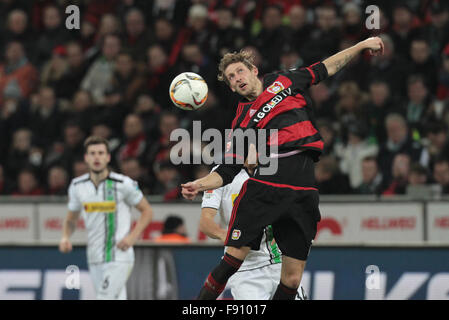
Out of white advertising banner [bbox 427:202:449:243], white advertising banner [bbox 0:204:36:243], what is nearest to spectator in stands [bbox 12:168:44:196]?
white advertising banner [bbox 0:204:36:243]

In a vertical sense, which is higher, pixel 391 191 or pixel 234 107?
pixel 234 107

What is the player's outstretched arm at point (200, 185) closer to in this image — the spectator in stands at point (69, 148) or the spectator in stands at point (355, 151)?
the spectator in stands at point (355, 151)

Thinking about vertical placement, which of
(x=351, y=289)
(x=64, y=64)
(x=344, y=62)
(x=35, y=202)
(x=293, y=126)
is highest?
(x=64, y=64)

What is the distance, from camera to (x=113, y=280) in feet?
30.4

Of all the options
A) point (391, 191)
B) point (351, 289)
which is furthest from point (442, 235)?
point (351, 289)

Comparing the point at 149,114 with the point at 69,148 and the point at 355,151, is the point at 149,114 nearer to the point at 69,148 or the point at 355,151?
the point at 69,148

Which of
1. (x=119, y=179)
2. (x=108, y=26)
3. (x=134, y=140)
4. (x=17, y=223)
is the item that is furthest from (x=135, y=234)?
(x=108, y=26)

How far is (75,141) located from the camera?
44.4 feet

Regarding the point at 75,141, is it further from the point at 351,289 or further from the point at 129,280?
the point at 351,289

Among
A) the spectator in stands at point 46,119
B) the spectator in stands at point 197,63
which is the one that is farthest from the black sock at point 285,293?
the spectator in stands at point 46,119

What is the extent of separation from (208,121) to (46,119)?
3390 mm

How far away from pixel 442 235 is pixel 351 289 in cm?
201

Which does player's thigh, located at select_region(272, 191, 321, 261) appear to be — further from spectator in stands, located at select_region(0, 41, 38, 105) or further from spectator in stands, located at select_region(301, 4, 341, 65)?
spectator in stands, located at select_region(0, 41, 38, 105)

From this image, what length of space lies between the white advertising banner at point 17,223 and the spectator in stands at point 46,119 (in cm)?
183
